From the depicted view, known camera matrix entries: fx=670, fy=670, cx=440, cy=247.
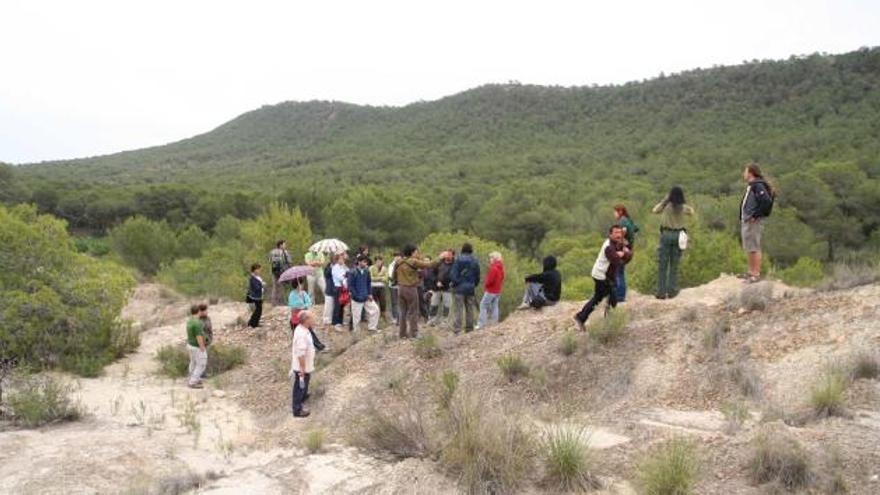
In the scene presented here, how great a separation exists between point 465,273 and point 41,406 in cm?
695

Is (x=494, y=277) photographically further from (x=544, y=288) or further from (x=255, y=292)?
(x=255, y=292)

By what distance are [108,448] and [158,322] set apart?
11162 mm

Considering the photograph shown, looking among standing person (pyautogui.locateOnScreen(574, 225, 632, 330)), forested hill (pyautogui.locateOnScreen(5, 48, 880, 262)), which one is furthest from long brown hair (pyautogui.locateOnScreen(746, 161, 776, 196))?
forested hill (pyautogui.locateOnScreen(5, 48, 880, 262))

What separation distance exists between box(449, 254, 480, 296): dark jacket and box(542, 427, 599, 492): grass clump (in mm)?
5638

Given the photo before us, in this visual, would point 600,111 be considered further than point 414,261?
Yes

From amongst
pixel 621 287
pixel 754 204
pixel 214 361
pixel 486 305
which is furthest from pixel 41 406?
pixel 754 204

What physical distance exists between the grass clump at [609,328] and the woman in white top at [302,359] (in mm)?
4200

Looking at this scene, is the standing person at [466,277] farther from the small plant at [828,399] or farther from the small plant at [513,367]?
the small plant at [828,399]

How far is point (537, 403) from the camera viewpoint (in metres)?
9.38

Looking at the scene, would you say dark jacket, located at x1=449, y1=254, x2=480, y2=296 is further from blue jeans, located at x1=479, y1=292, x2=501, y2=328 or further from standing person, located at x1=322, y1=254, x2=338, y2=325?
standing person, located at x1=322, y1=254, x2=338, y2=325

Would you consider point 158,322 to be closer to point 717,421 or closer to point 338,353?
point 338,353

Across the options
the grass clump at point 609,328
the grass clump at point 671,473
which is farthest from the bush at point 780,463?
the grass clump at point 609,328

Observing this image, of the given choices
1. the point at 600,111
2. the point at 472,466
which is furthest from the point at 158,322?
the point at 600,111

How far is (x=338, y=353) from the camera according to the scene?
1316 centimetres
